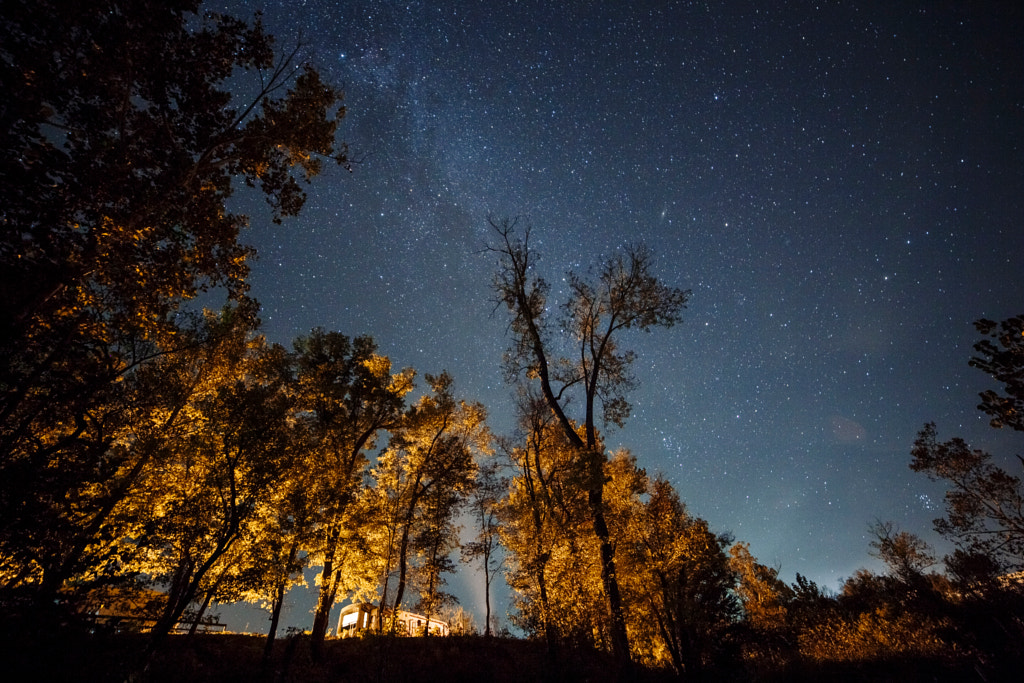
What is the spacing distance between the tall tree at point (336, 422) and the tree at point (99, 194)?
5.60m

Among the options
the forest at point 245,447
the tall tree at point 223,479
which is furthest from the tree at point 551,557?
the tall tree at point 223,479

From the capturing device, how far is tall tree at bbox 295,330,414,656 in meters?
13.1

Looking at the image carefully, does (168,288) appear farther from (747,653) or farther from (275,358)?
(747,653)

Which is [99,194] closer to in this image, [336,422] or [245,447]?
[245,447]

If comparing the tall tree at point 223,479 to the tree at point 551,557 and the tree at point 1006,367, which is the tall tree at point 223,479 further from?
the tree at point 1006,367


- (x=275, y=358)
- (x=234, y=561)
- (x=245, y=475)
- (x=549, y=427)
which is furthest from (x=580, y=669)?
(x=275, y=358)

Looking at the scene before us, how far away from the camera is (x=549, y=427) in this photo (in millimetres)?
19328

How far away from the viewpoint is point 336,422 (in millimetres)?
16578

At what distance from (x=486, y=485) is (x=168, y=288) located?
14214mm

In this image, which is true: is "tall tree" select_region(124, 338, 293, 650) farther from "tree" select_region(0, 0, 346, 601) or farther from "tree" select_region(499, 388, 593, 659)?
"tree" select_region(499, 388, 593, 659)

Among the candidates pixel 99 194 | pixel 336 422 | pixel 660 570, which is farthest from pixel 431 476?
pixel 99 194

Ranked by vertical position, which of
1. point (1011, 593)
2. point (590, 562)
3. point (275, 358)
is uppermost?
point (275, 358)

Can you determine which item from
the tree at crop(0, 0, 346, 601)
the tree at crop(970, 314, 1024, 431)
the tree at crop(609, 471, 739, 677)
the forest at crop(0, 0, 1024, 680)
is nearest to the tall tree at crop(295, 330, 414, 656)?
the forest at crop(0, 0, 1024, 680)

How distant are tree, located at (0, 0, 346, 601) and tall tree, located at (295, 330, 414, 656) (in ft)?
18.4
